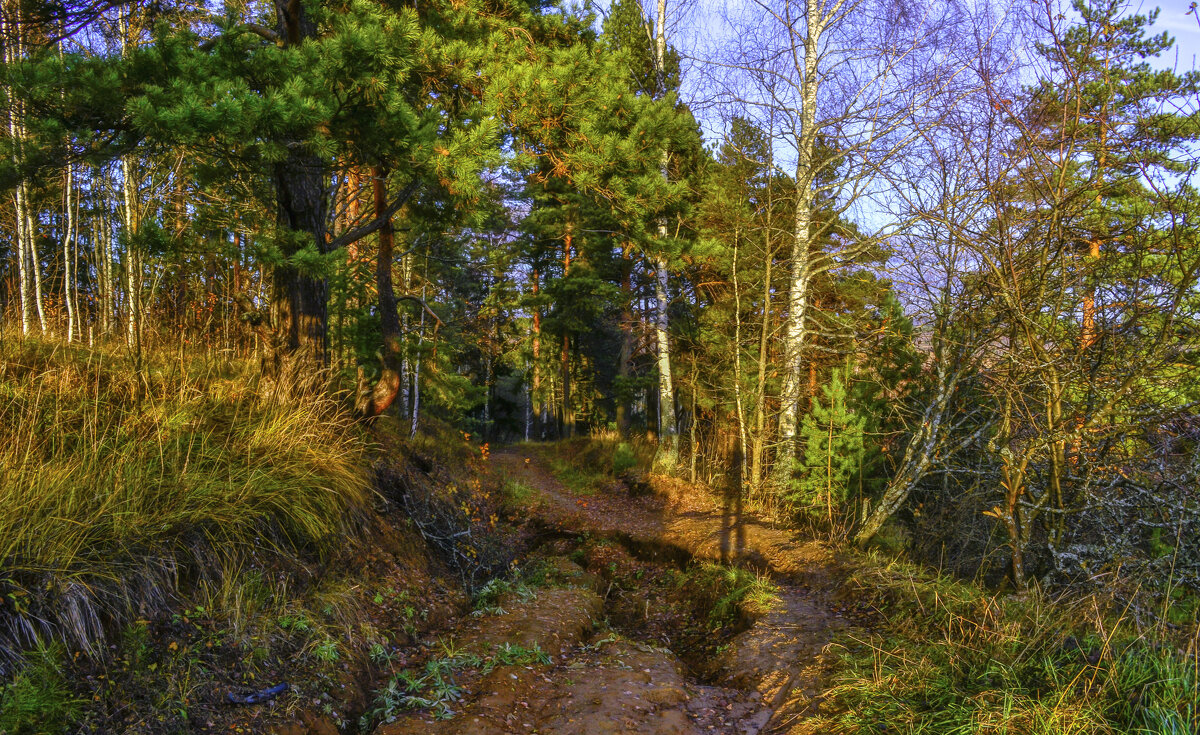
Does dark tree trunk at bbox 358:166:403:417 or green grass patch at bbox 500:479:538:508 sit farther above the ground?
dark tree trunk at bbox 358:166:403:417

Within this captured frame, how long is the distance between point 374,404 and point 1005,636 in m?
6.07

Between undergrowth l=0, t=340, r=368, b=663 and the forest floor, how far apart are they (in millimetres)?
1591

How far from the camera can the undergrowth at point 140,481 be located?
3254 mm

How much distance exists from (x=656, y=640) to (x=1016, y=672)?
3614 mm

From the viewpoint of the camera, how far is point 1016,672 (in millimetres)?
3482

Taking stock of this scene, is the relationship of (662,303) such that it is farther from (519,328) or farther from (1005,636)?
(519,328)

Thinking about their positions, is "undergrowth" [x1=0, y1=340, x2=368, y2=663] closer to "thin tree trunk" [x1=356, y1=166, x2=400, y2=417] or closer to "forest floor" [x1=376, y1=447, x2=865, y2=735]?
"thin tree trunk" [x1=356, y1=166, x2=400, y2=417]

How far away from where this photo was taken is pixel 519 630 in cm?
543

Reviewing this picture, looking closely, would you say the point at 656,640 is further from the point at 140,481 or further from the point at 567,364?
the point at 567,364

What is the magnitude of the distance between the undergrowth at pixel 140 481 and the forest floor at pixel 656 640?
159 cm

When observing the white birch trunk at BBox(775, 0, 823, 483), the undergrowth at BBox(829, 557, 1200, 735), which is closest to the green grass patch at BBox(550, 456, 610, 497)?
the white birch trunk at BBox(775, 0, 823, 483)

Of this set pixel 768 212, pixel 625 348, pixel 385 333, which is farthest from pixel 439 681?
pixel 625 348

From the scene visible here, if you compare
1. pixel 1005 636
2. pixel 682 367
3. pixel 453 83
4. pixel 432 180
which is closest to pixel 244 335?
pixel 432 180

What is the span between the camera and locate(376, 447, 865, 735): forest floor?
13.6ft
